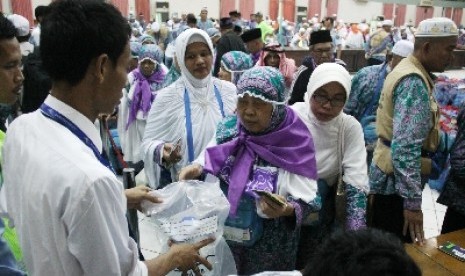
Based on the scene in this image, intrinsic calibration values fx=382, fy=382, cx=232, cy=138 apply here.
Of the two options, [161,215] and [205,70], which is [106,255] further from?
[205,70]

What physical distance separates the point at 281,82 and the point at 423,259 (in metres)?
0.84

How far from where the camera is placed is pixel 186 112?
6.76 ft

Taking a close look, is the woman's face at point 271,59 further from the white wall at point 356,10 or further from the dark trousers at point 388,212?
the white wall at point 356,10

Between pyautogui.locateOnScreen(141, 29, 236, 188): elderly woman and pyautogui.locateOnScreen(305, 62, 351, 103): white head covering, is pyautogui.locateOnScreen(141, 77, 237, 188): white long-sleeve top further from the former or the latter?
pyautogui.locateOnScreen(305, 62, 351, 103): white head covering

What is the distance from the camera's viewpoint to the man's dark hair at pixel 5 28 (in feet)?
4.66

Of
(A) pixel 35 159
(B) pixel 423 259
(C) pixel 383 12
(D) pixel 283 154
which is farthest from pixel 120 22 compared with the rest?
(C) pixel 383 12

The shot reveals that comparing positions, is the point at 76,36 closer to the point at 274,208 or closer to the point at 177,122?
the point at 274,208

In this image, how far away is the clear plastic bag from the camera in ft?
4.06

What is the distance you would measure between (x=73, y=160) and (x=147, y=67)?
311cm

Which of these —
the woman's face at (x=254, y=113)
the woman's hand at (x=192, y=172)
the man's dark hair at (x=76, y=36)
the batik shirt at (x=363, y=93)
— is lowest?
the woman's hand at (x=192, y=172)

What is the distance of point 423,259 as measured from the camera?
1408mm

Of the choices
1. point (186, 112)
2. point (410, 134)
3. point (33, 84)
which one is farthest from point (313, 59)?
point (33, 84)

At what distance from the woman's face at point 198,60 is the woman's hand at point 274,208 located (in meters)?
1.04

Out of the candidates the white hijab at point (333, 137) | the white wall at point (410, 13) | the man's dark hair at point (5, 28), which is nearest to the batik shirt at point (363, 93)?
the white hijab at point (333, 137)
